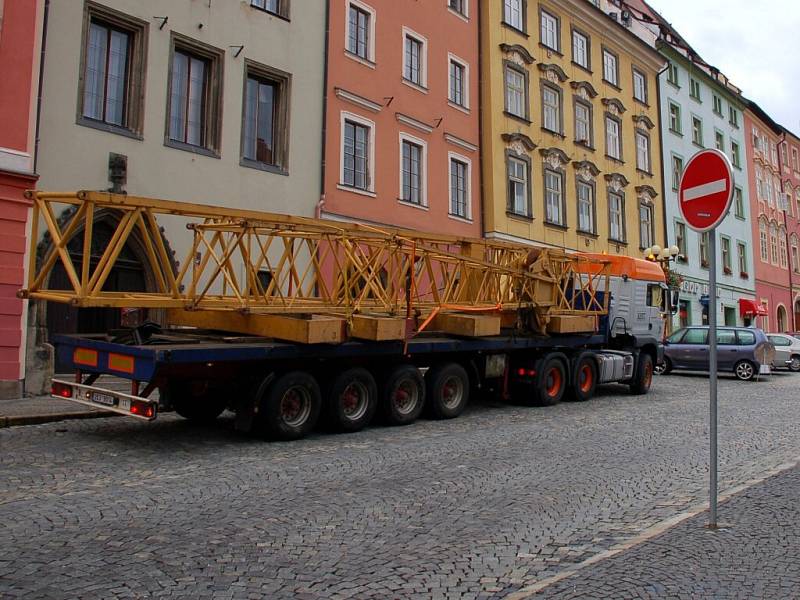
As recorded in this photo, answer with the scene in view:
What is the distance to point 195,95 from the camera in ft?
49.6

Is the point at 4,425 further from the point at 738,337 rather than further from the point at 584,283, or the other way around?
the point at 738,337

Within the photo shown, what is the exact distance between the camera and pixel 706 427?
10164 millimetres

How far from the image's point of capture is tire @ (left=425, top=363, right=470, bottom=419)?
1049 centimetres

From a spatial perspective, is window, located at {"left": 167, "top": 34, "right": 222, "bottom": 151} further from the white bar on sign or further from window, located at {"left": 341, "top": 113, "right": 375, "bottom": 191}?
the white bar on sign

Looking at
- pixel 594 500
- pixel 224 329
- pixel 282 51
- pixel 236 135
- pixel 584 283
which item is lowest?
pixel 594 500

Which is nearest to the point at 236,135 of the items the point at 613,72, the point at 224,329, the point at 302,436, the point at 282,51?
the point at 282,51

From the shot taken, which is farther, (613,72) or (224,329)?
(613,72)

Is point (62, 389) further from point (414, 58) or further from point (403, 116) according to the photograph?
point (414, 58)

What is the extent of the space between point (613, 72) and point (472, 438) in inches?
1020

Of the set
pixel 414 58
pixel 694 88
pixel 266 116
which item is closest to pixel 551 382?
pixel 266 116

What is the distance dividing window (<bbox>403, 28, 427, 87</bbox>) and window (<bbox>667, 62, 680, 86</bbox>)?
1899 cm

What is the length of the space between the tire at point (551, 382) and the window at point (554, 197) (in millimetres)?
13083

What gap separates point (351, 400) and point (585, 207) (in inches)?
813

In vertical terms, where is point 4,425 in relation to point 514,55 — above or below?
below
